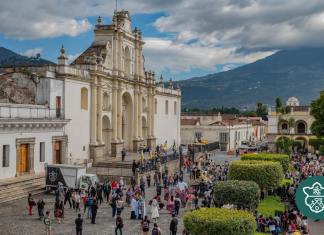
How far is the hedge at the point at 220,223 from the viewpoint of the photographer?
1702 centimetres

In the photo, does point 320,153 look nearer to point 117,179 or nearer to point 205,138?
point 205,138

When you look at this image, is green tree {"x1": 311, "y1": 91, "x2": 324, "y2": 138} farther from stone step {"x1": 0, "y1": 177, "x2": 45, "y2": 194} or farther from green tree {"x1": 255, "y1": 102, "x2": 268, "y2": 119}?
green tree {"x1": 255, "y1": 102, "x2": 268, "y2": 119}

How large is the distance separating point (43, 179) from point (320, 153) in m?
42.2

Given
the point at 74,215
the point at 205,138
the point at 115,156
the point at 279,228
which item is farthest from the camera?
the point at 205,138

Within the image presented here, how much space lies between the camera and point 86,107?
4259 cm

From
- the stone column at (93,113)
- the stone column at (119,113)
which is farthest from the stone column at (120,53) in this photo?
the stone column at (93,113)

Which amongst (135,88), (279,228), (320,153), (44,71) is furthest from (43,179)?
(320,153)

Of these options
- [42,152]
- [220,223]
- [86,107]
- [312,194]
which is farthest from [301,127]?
[312,194]

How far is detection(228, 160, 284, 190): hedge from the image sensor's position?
32.2m

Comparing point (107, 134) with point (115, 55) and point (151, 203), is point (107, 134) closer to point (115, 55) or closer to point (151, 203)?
point (115, 55)

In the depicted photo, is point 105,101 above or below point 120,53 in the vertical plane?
below

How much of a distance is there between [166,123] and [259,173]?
Answer: 31.9m

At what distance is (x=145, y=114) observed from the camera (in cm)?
5634

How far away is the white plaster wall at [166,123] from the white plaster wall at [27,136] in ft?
76.6
